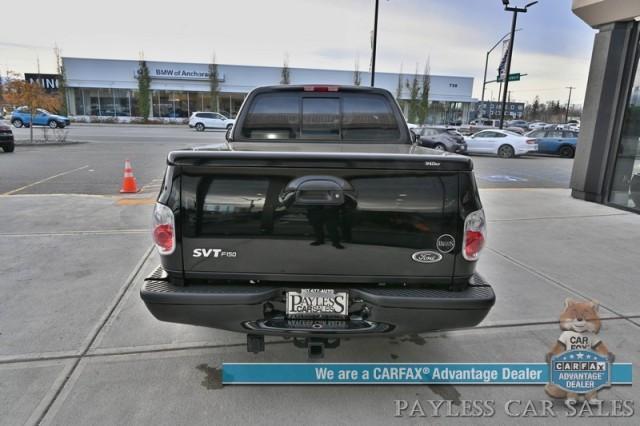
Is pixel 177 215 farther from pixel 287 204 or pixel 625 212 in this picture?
pixel 625 212

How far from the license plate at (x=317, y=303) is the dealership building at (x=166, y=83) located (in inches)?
1731

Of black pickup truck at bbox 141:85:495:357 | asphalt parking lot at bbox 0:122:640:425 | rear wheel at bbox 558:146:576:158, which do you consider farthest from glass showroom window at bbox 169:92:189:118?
black pickup truck at bbox 141:85:495:357

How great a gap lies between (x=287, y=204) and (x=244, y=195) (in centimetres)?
26

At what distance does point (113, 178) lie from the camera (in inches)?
444

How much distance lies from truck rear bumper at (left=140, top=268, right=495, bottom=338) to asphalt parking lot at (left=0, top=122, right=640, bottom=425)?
1.90 feet

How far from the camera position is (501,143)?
20297 mm

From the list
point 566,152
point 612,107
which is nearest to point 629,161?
point 612,107

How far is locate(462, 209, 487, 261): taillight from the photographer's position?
7.98ft

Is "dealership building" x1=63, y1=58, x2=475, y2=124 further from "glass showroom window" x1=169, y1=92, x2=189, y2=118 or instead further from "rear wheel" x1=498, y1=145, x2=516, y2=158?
"rear wheel" x1=498, y1=145, x2=516, y2=158

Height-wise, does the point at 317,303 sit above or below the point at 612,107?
below

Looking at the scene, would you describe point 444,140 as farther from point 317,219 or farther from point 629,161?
point 317,219

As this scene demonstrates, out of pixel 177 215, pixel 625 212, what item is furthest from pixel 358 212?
pixel 625 212

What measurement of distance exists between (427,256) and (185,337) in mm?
2124

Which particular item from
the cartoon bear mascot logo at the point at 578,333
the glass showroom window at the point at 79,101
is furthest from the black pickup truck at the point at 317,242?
the glass showroom window at the point at 79,101
